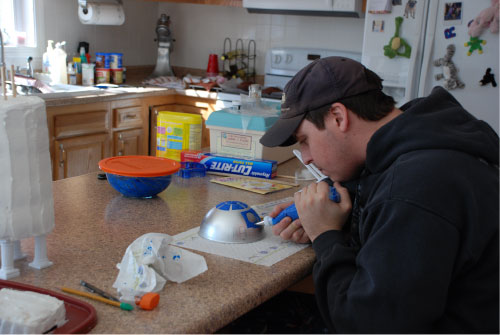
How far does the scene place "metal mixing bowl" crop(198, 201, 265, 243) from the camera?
1325 millimetres

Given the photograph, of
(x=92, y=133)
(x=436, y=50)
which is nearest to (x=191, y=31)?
(x=92, y=133)

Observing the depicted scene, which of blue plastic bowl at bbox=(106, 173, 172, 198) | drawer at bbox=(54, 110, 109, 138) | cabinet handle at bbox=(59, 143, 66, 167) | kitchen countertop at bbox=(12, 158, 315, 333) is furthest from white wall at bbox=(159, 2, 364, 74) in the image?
blue plastic bowl at bbox=(106, 173, 172, 198)

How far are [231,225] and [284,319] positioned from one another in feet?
1.15

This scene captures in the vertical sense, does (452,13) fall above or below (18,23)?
above

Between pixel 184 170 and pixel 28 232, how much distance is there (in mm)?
877

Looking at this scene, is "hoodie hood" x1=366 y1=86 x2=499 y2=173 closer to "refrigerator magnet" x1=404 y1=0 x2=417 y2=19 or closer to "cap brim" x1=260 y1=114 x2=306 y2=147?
"cap brim" x1=260 y1=114 x2=306 y2=147

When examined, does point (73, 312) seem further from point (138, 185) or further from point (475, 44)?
point (475, 44)

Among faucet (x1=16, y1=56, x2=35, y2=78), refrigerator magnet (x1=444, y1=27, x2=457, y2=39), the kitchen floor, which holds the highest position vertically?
refrigerator magnet (x1=444, y1=27, x2=457, y2=39)

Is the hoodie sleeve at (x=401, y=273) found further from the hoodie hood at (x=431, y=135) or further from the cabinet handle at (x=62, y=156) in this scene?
the cabinet handle at (x=62, y=156)

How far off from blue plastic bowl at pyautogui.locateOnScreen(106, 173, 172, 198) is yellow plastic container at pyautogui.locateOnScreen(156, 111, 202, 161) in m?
0.44

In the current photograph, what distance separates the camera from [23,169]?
104 cm

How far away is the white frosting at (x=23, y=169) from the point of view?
3.34ft

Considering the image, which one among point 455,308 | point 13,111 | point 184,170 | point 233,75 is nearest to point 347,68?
point 455,308

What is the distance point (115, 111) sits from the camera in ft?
12.5
